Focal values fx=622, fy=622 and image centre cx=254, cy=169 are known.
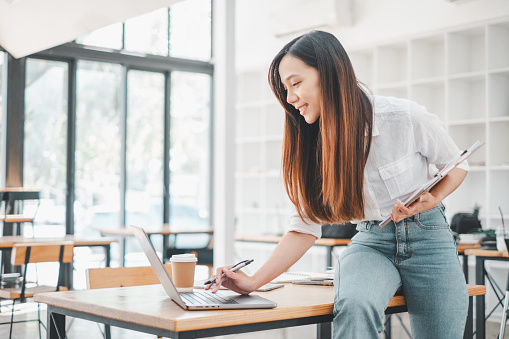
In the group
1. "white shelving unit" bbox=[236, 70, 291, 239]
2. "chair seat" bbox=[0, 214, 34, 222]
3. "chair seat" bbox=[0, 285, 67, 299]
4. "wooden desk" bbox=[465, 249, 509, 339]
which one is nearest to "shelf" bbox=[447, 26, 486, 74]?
"white shelving unit" bbox=[236, 70, 291, 239]

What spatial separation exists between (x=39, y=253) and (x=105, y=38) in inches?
189

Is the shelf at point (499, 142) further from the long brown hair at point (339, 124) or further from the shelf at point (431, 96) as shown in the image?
the long brown hair at point (339, 124)

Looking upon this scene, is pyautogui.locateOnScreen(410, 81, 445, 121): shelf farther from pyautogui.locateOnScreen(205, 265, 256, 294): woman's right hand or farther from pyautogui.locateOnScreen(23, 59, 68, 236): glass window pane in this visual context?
pyautogui.locateOnScreen(205, 265, 256, 294): woman's right hand

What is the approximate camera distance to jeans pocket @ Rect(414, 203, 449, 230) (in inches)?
64.7

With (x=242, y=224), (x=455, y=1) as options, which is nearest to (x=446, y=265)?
(x=455, y=1)

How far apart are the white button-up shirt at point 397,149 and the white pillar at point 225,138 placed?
3.53m

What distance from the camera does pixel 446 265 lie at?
1.61 m

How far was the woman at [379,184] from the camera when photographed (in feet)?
5.26

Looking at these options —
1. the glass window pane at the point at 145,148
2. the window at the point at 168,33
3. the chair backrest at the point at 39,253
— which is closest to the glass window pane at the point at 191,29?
the window at the point at 168,33

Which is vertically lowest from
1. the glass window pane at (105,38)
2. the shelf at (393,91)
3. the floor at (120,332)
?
the floor at (120,332)

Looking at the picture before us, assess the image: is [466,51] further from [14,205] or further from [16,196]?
[14,205]

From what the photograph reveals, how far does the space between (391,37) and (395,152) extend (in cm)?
518

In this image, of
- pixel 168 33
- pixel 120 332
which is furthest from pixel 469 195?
pixel 168 33

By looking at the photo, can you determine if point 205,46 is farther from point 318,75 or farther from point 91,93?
point 318,75
